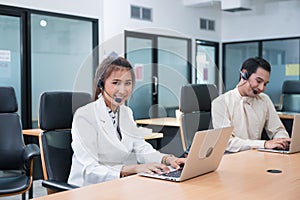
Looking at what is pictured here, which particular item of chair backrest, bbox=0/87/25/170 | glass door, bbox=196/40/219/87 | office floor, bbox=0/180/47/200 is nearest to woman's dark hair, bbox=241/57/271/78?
chair backrest, bbox=0/87/25/170

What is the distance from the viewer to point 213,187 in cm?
146

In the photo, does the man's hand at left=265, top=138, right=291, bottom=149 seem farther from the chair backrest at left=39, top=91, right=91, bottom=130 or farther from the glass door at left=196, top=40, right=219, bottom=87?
the glass door at left=196, top=40, right=219, bottom=87

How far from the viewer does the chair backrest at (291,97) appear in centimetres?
531

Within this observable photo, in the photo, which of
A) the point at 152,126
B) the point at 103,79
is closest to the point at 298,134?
the point at 152,126

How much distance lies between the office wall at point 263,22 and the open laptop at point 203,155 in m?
5.71

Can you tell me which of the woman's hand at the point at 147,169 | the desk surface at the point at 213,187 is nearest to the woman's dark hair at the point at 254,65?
the desk surface at the point at 213,187

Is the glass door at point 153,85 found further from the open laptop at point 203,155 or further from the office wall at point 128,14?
the office wall at point 128,14

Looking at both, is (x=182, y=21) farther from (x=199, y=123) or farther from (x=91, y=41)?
(x=199, y=123)

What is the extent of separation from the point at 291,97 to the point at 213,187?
428 cm

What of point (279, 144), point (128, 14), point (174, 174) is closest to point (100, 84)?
point (174, 174)

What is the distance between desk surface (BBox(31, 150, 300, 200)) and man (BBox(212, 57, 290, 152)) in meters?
0.88

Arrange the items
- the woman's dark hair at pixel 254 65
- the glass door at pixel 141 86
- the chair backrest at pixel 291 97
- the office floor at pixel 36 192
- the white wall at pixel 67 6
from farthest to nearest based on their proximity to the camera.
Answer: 1. the chair backrest at pixel 291 97
2. the white wall at pixel 67 6
3. the office floor at pixel 36 192
4. the woman's dark hair at pixel 254 65
5. the glass door at pixel 141 86

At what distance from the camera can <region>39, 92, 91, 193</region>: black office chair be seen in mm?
2053

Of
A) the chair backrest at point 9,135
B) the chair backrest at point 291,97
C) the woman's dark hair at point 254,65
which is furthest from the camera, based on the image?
the chair backrest at point 291,97
